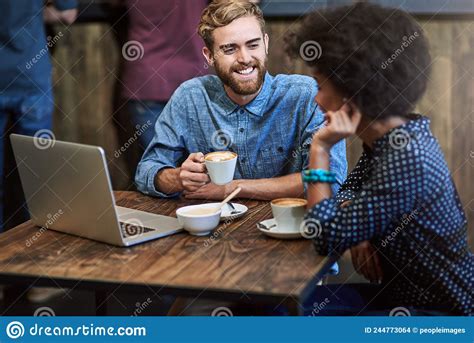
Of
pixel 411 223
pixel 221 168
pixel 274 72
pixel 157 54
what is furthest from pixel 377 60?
pixel 274 72

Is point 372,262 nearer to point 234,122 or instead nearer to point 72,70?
point 234,122

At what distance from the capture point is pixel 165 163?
2.59 metres

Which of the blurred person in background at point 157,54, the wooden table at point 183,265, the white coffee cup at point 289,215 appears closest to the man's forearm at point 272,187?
the wooden table at point 183,265

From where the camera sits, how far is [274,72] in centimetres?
368

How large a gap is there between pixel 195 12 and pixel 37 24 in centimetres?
69

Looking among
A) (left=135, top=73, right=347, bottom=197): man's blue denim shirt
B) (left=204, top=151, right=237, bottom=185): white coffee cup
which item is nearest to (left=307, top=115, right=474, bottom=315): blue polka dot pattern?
(left=204, top=151, right=237, bottom=185): white coffee cup

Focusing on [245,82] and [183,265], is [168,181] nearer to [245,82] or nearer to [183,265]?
[245,82]

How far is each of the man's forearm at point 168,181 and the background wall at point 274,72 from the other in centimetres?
133

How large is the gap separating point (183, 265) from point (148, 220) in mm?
376

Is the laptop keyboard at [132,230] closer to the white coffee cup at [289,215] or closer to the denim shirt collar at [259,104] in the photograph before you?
the white coffee cup at [289,215]

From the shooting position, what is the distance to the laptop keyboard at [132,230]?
2.01m

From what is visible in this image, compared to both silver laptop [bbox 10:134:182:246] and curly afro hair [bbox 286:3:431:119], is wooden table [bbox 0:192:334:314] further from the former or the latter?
curly afro hair [bbox 286:3:431:119]

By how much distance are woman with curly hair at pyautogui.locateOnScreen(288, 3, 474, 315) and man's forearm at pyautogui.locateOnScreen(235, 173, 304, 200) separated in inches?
15.7

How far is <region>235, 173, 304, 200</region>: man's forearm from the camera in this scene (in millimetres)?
2377
